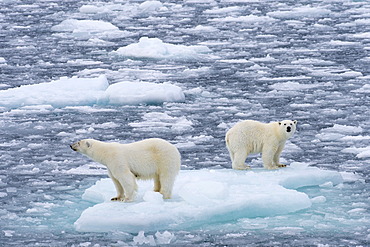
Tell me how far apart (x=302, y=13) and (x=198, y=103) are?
9.87m

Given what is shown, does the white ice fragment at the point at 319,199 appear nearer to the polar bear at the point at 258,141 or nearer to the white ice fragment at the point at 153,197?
the polar bear at the point at 258,141

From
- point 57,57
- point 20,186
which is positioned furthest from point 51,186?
point 57,57

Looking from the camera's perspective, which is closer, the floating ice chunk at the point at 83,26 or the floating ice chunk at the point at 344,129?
the floating ice chunk at the point at 344,129

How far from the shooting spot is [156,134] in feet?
33.2

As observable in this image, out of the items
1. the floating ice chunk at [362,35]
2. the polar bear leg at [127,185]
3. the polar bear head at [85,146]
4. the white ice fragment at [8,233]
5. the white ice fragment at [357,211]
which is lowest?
the floating ice chunk at [362,35]

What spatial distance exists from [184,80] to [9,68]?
3.37m

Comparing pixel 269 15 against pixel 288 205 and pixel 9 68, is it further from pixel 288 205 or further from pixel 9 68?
pixel 288 205

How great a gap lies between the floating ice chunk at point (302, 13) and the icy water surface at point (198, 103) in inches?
1.9

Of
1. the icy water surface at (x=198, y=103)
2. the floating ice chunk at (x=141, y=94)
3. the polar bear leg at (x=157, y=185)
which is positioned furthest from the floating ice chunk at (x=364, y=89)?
the polar bear leg at (x=157, y=185)

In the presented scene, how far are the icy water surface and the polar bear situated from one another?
0.55m

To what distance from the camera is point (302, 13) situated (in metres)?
21.0

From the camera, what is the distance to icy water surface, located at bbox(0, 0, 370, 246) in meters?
6.59

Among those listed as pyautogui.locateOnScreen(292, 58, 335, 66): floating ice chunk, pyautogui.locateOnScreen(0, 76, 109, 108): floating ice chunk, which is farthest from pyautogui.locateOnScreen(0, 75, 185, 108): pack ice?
pyautogui.locateOnScreen(292, 58, 335, 66): floating ice chunk

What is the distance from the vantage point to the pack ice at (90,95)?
11.8 m
